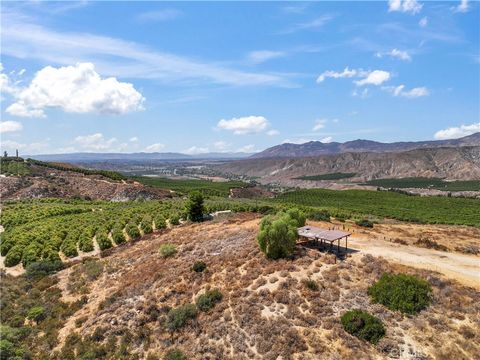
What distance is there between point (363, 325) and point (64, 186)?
9536 cm

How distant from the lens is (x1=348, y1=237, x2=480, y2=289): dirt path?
24.1 meters

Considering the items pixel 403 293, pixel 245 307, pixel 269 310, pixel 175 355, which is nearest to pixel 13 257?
pixel 175 355

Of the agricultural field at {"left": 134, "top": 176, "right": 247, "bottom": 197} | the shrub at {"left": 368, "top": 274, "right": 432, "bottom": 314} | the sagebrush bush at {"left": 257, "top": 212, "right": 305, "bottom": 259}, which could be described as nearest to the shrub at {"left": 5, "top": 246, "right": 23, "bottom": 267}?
the sagebrush bush at {"left": 257, "top": 212, "right": 305, "bottom": 259}

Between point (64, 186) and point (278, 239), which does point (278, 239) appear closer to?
point (278, 239)

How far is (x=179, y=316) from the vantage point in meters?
22.5

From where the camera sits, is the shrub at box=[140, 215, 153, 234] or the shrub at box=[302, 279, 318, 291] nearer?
the shrub at box=[302, 279, 318, 291]

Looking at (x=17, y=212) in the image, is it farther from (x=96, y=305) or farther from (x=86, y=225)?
(x=96, y=305)

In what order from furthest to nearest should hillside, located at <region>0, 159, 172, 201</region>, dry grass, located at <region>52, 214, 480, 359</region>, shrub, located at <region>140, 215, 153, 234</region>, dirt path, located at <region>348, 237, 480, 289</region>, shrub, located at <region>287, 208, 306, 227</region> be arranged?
hillside, located at <region>0, 159, 172, 201</region>, shrub, located at <region>140, 215, 153, 234</region>, shrub, located at <region>287, 208, 306, 227</region>, dirt path, located at <region>348, 237, 480, 289</region>, dry grass, located at <region>52, 214, 480, 359</region>

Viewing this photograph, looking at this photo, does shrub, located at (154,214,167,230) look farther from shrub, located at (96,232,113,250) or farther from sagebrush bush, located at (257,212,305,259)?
sagebrush bush, located at (257,212,305,259)

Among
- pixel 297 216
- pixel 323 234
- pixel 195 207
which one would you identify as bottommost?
pixel 195 207

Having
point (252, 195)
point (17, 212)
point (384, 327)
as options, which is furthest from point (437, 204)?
point (17, 212)

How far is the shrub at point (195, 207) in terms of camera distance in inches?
1778

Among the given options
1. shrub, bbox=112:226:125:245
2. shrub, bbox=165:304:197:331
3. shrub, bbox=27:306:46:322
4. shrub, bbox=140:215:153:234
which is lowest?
shrub, bbox=27:306:46:322

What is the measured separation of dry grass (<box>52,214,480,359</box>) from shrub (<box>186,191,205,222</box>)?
1402 centimetres
